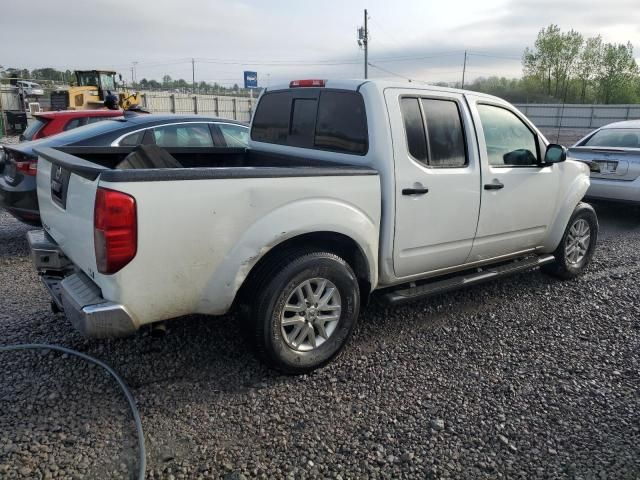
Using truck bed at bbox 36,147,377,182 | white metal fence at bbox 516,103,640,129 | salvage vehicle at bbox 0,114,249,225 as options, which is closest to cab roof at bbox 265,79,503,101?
truck bed at bbox 36,147,377,182

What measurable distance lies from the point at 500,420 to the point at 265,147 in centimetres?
300

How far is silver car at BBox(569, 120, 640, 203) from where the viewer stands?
24.6 feet

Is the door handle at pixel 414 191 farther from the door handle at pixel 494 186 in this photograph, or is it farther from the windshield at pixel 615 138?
the windshield at pixel 615 138

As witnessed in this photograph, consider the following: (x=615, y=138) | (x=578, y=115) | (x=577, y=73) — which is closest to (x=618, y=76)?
(x=577, y=73)

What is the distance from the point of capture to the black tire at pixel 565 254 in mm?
5164

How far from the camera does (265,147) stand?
4617 millimetres

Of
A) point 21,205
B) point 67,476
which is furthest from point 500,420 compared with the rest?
point 21,205

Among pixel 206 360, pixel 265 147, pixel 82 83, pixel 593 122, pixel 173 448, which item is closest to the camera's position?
pixel 173 448

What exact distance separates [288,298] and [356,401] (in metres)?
0.76

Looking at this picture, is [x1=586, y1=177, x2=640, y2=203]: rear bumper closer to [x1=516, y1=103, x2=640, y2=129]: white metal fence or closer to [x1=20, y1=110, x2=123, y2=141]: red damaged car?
[x1=20, y1=110, x2=123, y2=141]: red damaged car

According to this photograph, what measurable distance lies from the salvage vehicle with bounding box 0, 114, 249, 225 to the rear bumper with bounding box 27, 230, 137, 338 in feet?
6.34

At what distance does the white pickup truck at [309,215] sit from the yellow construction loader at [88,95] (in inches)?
818

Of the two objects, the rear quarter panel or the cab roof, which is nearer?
the rear quarter panel

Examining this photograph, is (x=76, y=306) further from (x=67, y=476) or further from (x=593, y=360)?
(x=593, y=360)
